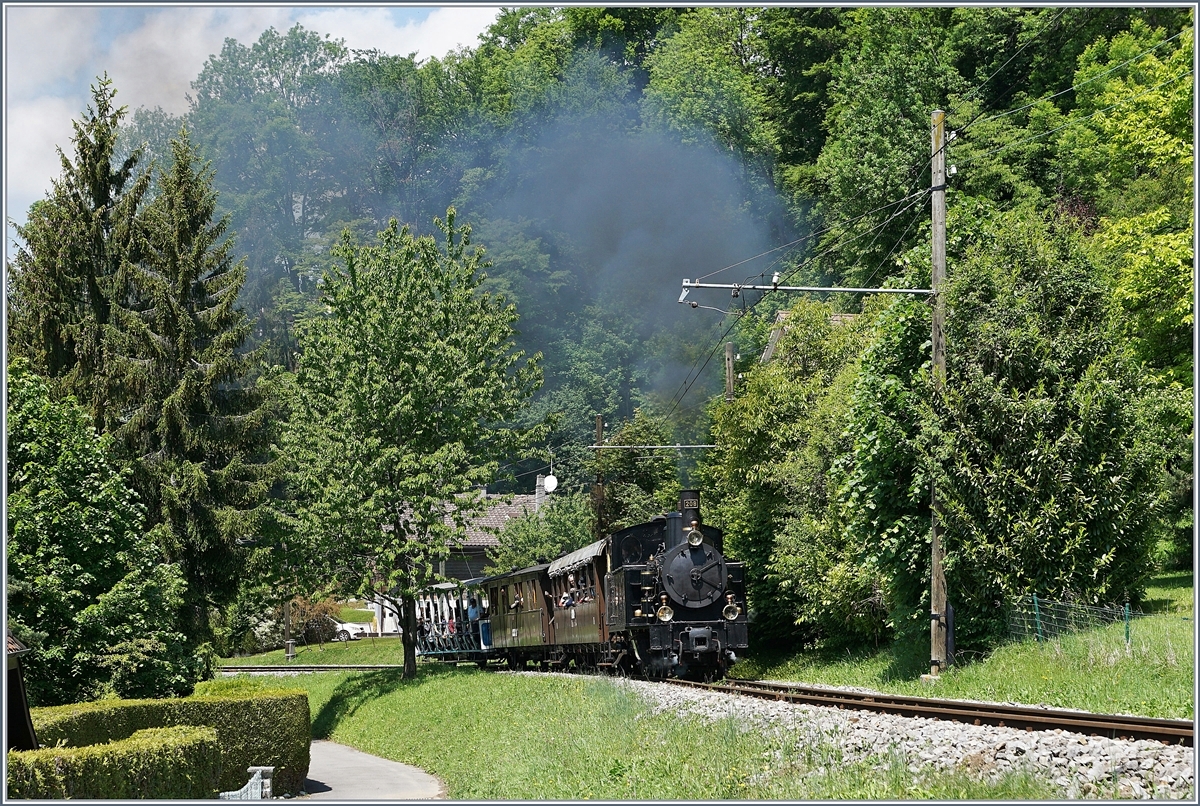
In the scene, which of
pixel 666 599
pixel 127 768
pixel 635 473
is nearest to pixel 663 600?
pixel 666 599

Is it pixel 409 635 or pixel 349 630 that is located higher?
pixel 409 635

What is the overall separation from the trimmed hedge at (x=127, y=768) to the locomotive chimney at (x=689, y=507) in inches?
392

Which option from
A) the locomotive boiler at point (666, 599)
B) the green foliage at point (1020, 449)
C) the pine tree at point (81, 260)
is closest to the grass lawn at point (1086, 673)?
the green foliage at point (1020, 449)

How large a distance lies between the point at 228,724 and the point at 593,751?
707cm

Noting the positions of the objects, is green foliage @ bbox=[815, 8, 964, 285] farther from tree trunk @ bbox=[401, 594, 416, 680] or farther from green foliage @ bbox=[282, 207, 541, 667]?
tree trunk @ bbox=[401, 594, 416, 680]

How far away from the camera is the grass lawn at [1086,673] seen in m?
13.6

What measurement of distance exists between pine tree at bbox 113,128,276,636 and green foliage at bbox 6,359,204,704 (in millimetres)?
8371

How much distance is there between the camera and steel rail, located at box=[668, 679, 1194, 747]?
10461mm

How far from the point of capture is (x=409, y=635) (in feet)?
109

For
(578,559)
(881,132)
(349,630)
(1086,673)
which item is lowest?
(349,630)

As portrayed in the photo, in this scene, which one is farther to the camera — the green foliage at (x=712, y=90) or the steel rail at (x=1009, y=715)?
the green foliage at (x=712, y=90)

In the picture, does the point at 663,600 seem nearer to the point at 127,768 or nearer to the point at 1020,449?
the point at 1020,449

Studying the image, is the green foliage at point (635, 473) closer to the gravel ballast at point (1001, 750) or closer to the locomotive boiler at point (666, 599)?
the locomotive boiler at point (666, 599)

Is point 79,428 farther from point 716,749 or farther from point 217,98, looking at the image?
point 217,98
